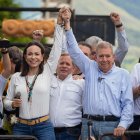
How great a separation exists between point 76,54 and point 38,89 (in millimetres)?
597

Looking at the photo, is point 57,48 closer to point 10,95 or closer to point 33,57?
point 33,57

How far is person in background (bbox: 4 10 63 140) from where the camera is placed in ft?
27.5

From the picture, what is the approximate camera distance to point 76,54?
866 centimetres

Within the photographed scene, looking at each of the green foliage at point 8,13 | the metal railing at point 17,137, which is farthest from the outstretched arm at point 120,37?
the green foliage at point 8,13

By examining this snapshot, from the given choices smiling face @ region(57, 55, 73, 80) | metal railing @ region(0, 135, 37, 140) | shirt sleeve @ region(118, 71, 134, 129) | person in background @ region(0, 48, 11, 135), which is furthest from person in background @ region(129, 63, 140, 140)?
person in background @ region(0, 48, 11, 135)

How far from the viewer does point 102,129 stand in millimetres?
8469

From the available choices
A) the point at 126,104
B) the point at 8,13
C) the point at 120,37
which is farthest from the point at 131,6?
the point at 8,13

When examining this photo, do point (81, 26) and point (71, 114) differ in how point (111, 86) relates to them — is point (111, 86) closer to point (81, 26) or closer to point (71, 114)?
point (71, 114)

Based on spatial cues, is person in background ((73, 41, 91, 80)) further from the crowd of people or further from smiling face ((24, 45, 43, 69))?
smiling face ((24, 45, 43, 69))

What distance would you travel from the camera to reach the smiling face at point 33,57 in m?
8.55

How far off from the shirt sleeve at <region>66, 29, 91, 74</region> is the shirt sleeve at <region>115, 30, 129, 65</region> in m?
0.72

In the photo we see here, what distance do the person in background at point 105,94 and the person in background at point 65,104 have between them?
0.15 metres

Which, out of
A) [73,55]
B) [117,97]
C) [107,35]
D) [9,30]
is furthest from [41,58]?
[9,30]

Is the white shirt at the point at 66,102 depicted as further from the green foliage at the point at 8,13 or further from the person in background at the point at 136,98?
the green foliage at the point at 8,13
